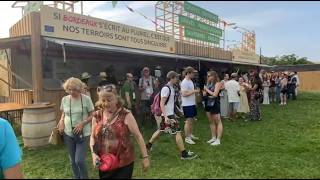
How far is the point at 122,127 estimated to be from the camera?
11.4 feet

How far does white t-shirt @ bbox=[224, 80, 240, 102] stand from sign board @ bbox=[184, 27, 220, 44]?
4.79 metres

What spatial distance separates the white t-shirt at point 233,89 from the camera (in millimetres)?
12797

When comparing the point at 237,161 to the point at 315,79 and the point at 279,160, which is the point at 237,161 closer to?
the point at 279,160

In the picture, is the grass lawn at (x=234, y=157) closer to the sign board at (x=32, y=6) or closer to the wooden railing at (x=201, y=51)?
the sign board at (x=32, y=6)

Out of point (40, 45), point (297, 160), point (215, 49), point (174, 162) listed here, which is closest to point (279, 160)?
point (297, 160)

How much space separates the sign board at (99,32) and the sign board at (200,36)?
4.78ft

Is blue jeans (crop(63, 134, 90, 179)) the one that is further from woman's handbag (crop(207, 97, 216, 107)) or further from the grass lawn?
woman's handbag (crop(207, 97, 216, 107))

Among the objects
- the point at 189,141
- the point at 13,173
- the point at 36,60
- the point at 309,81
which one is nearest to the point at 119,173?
the point at 13,173

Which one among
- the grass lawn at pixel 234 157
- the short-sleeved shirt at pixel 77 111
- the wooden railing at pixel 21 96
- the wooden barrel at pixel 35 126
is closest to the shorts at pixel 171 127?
the grass lawn at pixel 234 157

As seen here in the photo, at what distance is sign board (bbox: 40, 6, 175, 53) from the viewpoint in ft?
32.6

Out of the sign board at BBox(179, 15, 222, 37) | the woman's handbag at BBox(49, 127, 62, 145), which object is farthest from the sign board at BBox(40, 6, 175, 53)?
the woman's handbag at BBox(49, 127, 62, 145)

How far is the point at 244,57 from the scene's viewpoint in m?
25.4

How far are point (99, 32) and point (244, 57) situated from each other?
15.2 metres

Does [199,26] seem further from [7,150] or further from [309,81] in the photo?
[309,81]
